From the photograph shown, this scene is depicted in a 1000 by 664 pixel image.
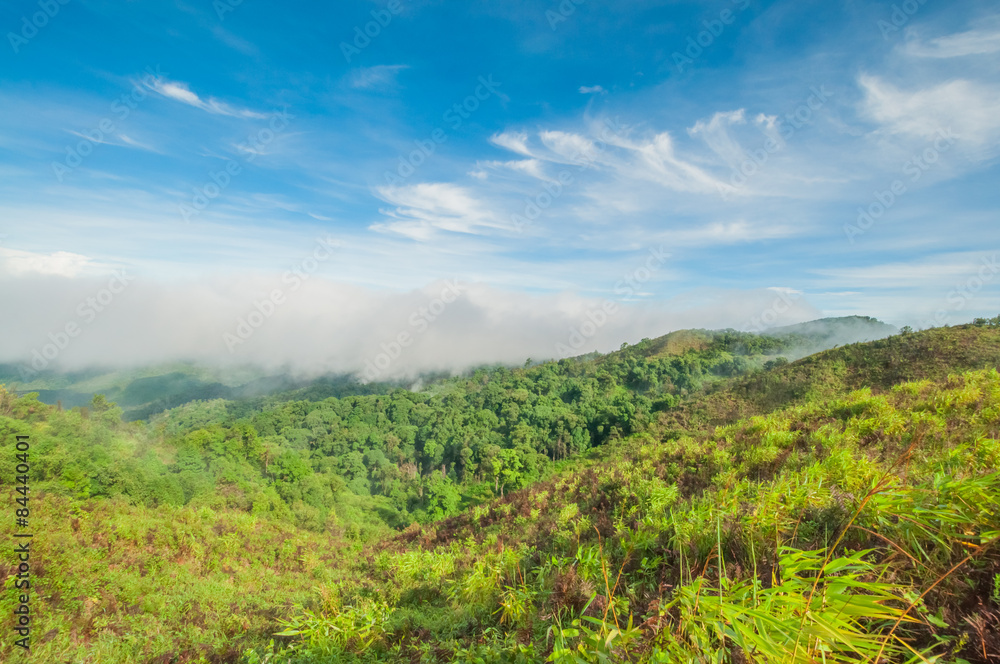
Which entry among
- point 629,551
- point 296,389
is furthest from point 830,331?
point 296,389

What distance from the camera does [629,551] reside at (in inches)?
166

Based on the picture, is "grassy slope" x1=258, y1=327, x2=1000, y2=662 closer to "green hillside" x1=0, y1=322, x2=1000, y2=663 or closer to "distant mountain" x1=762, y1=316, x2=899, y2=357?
"green hillside" x1=0, y1=322, x2=1000, y2=663

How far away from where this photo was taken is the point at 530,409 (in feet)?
218

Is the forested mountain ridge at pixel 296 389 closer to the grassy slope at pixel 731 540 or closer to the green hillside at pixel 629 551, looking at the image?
the green hillside at pixel 629 551

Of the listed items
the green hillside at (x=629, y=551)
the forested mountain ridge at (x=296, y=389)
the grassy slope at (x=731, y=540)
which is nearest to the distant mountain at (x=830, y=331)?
the forested mountain ridge at (x=296, y=389)

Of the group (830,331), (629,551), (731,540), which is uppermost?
(830,331)

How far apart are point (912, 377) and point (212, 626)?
29.5 m

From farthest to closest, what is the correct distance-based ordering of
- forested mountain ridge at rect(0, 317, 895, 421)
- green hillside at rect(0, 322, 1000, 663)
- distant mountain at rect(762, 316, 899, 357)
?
1. forested mountain ridge at rect(0, 317, 895, 421)
2. distant mountain at rect(762, 316, 899, 357)
3. green hillside at rect(0, 322, 1000, 663)

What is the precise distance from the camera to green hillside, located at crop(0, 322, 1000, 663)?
1951mm

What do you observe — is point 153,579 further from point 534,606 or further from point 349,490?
point 349,490

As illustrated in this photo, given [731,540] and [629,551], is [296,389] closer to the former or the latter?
[629,551]

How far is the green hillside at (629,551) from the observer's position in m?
1.95

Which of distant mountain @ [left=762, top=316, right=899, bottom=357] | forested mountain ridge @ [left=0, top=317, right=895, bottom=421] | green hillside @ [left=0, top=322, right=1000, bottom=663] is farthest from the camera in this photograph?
forested mountain ridge @ [left=0, top=317, right=895, bottom=421]

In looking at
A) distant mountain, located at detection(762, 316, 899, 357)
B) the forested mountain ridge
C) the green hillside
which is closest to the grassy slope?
the green hillside
